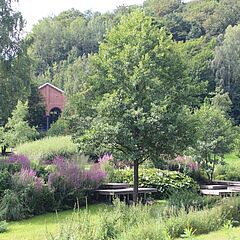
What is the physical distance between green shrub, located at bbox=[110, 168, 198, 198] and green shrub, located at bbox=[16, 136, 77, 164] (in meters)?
5.16

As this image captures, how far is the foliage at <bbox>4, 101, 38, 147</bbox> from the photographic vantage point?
33.8 metres

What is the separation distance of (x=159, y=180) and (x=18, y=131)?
18.2 meters

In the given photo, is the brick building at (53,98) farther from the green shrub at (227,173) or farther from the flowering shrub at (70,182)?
the flowering shrub at (70,182)

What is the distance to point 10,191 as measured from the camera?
530 inches

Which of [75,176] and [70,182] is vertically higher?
[75,176]

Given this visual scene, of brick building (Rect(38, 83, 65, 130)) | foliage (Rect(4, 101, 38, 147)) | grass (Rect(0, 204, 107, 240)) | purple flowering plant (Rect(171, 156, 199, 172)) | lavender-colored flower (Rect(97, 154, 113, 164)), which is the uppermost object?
brick building (Rect(38, 83, 65, 130))

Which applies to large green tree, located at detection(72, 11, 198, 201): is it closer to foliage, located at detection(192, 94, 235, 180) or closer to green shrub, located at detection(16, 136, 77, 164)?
foliage, located at detection(192, 94, 235, 180)

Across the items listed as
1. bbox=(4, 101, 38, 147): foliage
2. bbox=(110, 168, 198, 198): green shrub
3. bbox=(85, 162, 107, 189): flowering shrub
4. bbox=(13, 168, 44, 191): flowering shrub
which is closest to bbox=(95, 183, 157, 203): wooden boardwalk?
bbox=(85, 162, 107, 189): flowering shrub

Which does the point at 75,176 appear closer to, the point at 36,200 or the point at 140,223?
the point at 36,200

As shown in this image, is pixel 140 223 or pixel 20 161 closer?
pixel 140 223

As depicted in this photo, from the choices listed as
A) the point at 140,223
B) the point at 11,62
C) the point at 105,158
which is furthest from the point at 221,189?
the point at 11,62

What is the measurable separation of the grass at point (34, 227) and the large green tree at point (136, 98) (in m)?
2.11

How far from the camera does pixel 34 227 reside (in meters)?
11.9

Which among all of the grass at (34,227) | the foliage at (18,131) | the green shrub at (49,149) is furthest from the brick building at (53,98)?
the grass at (34,227)
